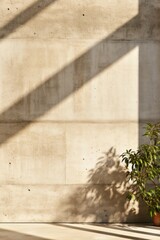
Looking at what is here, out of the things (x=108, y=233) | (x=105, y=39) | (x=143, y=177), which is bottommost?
(x=108, y=233)

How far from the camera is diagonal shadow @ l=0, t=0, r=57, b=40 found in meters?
5.87

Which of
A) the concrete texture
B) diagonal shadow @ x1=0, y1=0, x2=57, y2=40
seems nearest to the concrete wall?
diagonal shadow @ x1=0, y1=0, x2=57, y2=40

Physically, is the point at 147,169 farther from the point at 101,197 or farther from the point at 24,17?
the point at 24,17

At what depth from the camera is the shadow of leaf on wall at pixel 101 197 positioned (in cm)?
588

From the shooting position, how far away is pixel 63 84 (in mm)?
5863

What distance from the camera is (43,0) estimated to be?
587 centimetres

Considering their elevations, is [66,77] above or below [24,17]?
below

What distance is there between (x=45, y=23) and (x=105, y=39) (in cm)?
95

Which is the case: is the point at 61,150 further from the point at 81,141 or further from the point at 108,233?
the point at 108,233

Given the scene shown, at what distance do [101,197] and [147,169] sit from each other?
86 cm

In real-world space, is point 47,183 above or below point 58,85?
below

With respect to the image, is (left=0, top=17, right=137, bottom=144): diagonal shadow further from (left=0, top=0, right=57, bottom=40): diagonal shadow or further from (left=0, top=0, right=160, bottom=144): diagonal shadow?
(left=0, top=0, right=57, bottom=40): diagonal shadow

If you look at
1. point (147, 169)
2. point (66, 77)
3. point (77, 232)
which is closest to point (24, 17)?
point (66, 77)

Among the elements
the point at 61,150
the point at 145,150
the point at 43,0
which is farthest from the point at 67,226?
the point at 43,0
